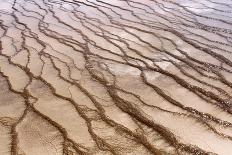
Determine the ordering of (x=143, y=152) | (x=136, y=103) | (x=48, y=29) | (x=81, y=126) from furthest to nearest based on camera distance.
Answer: (x=48, y=29) < (x=136, y=103) < (x=81, y=126) < (x=143, y=152)

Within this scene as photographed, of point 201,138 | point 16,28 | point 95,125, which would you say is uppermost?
point 201,138

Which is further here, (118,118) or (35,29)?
(35,29)

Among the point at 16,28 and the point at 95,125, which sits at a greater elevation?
the point at 95,125

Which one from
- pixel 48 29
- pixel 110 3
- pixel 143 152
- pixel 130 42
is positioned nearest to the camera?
pixel 143 152

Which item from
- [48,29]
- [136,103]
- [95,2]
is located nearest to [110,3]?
[95,2]

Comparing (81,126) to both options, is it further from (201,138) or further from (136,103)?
(201,138)

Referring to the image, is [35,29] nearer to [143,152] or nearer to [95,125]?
[95,125]

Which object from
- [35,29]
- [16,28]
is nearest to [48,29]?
[35,29]
